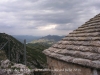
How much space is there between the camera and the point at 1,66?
9.25 metres

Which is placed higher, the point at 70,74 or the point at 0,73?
the point at 70,74

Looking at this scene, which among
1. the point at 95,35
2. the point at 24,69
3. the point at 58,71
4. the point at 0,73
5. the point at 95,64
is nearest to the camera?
the point at 95,64

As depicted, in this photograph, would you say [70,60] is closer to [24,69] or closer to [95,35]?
[95,35]

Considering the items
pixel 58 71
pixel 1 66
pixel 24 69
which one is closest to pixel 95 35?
pixel 58 71

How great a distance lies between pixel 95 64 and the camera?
12.5 ft

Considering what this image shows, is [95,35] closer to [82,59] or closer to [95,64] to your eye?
[82,59]

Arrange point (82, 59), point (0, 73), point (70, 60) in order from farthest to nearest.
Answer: point (0, 73) < point (70, 60) < point (82, 59)

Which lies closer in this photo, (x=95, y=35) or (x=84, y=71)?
(x=84, y=71)

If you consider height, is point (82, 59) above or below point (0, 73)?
above

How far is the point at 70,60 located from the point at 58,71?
147 centimetres

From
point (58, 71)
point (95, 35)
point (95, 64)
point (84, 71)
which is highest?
point (95, 35)

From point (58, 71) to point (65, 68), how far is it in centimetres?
74

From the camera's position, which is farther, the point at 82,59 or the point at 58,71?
the point at 58,71

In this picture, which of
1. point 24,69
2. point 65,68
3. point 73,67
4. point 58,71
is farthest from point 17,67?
point 73,67
